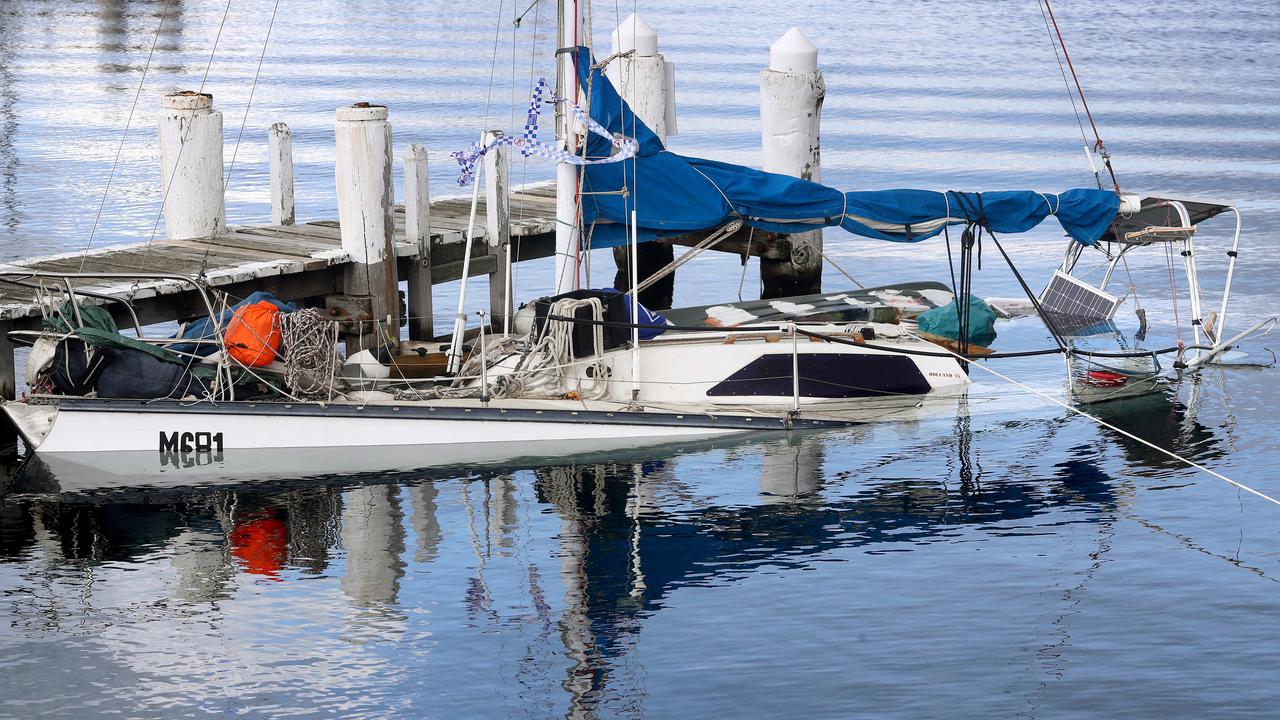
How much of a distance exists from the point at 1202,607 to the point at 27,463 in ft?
34.4

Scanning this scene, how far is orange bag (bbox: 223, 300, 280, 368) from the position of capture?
14164 millimetres

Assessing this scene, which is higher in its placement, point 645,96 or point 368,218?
point 645,96

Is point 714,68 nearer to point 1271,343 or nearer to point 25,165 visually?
point 25,165

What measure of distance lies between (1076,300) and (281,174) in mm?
9179

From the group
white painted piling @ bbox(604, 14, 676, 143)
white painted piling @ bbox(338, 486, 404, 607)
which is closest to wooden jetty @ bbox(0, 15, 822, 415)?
white painted piling @ bbox(604, 14, 676, 143)

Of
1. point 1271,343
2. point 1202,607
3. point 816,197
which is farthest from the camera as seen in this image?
point 1271,343

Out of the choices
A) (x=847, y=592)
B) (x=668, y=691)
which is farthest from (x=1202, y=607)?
(x=668, y=691)

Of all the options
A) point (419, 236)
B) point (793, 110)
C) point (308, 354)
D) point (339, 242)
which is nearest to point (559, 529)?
point (308, 354)

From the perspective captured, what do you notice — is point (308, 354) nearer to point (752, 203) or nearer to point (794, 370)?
point (794, 370)

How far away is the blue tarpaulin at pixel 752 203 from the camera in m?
15.7

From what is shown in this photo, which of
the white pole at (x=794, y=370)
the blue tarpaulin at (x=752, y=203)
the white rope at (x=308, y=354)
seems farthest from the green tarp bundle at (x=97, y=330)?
the white pole at (x=794, y=370)

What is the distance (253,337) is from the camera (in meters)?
14.2

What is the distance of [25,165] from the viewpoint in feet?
102

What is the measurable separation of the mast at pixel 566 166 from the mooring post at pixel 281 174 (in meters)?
3.72
